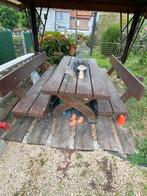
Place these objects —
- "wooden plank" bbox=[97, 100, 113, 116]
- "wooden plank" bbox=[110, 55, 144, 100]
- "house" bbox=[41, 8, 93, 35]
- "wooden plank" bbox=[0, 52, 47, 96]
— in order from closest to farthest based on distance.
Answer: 1. "wooden plank" bbox=[0, 52, 47, 96]
2. "wooden plank" bbox=[110, 55, 144, 100]
3. "wooden plank" bbox=[97, 100, 113, 116]
4. "house" bbox=[41, 8, 93, 35]

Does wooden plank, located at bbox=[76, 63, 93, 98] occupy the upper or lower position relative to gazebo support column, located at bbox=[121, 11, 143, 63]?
lower

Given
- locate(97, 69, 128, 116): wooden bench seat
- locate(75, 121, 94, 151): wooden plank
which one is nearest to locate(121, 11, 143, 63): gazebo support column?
locate(97, 69, 128, 116): wooden bench seat

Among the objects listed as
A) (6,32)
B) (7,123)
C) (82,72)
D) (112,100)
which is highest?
(6,32)

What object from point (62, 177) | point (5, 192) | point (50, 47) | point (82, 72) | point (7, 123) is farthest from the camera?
point (50, 47)

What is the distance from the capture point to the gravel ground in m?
1.80

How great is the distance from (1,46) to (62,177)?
4.98m

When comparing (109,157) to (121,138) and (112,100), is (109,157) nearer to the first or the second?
(121,138)

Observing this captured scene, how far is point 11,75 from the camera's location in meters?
2.38

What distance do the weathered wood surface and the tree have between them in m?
13.6

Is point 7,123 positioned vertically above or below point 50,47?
below

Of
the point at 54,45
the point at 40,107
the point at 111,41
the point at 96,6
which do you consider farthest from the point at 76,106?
the point at 111,41

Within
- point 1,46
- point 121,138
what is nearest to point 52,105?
point 121,138

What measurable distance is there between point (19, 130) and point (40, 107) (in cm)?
49

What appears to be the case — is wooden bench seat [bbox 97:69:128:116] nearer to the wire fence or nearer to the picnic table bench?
the picnic table bench
